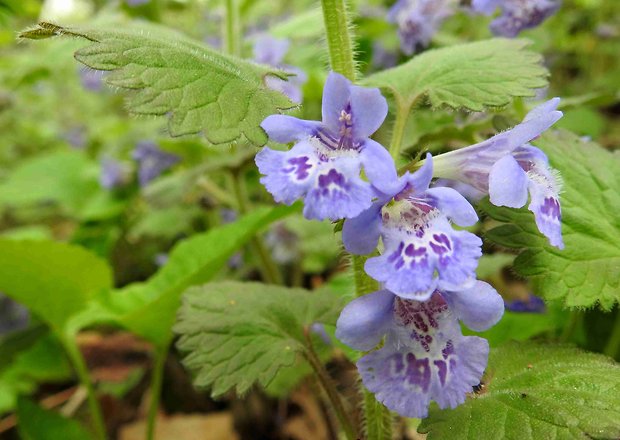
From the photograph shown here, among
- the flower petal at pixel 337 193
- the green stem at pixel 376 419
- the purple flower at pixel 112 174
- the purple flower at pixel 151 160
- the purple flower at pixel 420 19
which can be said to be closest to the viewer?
the flower petal at pixel 337 193

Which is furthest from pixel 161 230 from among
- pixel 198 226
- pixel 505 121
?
pixel 505 121

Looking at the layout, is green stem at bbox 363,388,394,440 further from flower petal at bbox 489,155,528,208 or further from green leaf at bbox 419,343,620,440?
flower petal at bbox 489,155,528,208

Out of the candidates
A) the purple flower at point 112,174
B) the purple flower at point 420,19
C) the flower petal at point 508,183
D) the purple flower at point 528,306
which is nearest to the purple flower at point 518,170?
the flower petal at point 508,183

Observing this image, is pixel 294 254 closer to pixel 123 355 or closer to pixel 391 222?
pixel 123 355

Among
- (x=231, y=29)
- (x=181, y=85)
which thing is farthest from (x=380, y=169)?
(x=231, y=29)

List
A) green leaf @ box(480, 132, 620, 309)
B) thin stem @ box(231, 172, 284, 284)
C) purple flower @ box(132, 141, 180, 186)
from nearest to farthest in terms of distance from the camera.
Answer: green leaf @ box(480, 132, 620, 309) < thin stem @ box(231, 172, 284, 284) < purple flower @ box(132, 141, 180, 186)

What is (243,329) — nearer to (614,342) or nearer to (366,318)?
(366,318)

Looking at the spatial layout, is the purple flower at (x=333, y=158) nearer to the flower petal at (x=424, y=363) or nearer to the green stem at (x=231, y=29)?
the flower petal at (x=424, y=363)

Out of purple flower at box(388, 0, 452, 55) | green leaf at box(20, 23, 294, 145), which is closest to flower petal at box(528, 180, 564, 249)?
green leaf at box(20, 23, 294, 145)
